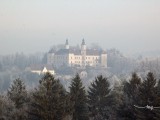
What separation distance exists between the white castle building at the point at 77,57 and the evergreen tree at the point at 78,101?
148 m

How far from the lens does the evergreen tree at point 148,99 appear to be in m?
21.6

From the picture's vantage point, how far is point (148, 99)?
21.9 m

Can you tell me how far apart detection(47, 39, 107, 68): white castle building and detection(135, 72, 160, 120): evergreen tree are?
155 meters

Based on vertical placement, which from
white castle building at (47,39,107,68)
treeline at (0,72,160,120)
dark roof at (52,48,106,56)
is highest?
dark roof at (52,48,106,56)

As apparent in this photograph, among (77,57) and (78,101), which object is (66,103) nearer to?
(78,101)

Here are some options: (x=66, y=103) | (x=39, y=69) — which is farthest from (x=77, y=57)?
(x=66, y=103)

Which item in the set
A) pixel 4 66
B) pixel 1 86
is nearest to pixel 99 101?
pixel 1 86

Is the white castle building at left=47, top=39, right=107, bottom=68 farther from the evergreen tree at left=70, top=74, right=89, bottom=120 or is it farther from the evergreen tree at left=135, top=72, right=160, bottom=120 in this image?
the evergreen tree at left=135, top=72, right=160, bottom=120

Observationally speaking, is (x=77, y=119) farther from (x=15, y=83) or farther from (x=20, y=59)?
(x=20, y=59)

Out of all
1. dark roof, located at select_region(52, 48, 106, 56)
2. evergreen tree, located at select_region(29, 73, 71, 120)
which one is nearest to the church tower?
dark roof, located at select_region(52, 48, 106, 56)

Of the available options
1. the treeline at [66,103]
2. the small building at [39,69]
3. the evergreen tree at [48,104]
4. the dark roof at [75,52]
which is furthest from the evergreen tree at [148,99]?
the dark roof at [75,52]

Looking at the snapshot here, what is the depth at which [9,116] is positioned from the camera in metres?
24.8

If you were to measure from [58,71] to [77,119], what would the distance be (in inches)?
5258

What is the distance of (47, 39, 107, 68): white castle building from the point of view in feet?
596
